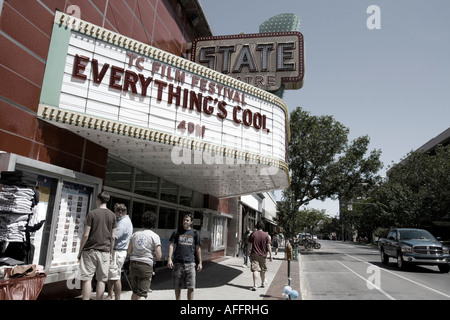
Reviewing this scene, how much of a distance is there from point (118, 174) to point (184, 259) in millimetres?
4135

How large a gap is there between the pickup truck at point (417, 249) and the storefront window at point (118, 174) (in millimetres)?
12099

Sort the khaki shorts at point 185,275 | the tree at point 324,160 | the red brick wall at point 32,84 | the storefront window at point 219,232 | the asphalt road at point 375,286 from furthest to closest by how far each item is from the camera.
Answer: the tree at point 324,160 < the storefront window at point 219,232 < the asphalt road at point 375,286 < the khaki shorts at point 185,275 < the red brick wall at point 32,84

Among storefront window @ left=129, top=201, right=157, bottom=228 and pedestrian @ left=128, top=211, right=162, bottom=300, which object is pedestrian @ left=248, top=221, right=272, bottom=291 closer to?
storefront window @ left=129, top=201, right=157, bottom=228

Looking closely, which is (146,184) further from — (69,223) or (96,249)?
(96,249)

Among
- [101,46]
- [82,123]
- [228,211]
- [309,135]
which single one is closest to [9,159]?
[82,123]

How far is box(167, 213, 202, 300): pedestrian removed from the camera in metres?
5.86

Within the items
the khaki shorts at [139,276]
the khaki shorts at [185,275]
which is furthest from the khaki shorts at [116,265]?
the khaki shorts at [185,275]

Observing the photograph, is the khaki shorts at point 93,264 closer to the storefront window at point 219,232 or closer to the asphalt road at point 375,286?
the asphalt road at point 375,286

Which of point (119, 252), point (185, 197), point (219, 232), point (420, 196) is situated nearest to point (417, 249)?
point (219, 232)

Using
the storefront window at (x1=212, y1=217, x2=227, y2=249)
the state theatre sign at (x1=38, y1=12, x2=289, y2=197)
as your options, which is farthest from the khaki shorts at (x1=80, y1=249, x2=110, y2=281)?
the storefront window at (x1=212, y1=217, x2=227, y2=249)

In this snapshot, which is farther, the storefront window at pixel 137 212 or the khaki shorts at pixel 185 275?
the storefront window at pixel 137 212

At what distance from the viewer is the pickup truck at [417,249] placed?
42.8ft

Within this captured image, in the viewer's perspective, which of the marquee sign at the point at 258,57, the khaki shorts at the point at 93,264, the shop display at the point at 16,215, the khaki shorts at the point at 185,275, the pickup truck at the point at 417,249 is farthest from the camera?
the pickup truck at the point at 417,249

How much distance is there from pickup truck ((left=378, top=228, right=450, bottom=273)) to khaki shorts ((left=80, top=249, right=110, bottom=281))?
13.1 metres
